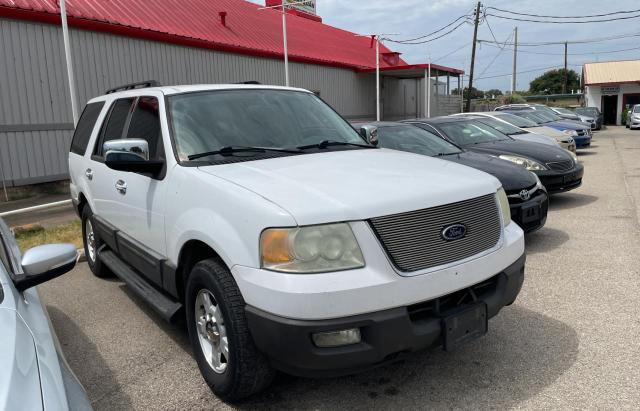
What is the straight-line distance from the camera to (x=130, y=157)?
3479 millimetres

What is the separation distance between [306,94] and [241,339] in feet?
8.31

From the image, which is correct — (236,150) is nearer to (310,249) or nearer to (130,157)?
(130,157)

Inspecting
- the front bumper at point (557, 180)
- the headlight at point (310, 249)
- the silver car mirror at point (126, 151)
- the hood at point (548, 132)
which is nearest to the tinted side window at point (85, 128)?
the silver car mirror at point (126, 151)

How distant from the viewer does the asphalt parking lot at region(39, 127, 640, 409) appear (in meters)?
3.08

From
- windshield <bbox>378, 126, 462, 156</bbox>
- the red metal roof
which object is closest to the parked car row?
windshield <bbox>378, 126, 462, 156</bbox>

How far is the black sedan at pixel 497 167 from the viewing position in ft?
19.1

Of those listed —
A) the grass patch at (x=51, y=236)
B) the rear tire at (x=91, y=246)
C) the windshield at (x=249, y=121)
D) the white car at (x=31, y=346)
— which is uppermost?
the windshield at (x=249, y=121)

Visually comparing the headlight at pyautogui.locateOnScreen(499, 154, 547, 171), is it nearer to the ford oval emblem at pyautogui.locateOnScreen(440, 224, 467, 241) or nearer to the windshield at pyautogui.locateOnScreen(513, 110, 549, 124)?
the ford oval emblem at pyautogui.locateOnScreen(440, 224, 467, 241)

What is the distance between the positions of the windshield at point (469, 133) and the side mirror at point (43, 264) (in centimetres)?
673

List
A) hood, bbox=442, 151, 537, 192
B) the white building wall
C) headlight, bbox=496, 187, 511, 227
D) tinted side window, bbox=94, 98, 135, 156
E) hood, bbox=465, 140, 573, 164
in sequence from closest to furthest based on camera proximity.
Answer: headlight, bbox=496, 187, 511, 227, tinted side window, bbox=94, 98, 135, 156, hood, bbox=442, 151, 537, 192, hood, bbox=465, 140, 573, 164, the white building wall

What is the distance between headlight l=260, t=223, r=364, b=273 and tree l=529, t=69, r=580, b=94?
105515mm

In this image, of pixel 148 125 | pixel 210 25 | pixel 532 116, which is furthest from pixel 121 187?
pixel 532 116

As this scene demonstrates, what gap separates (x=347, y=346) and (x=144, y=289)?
6.61ft

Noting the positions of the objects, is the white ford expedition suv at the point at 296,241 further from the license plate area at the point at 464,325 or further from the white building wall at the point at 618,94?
the white building wall at the point at 618,94
